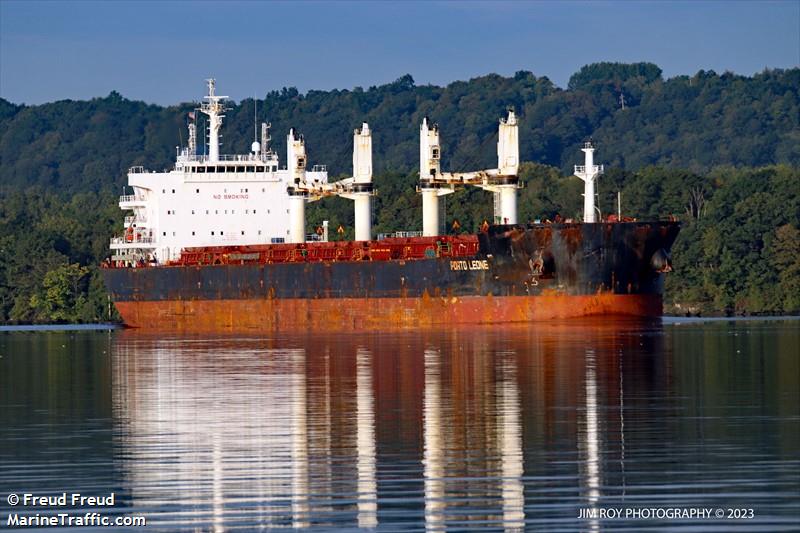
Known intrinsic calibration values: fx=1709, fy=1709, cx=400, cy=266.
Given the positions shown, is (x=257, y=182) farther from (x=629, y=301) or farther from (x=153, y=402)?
(x=153, y=402)

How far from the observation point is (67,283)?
102 m

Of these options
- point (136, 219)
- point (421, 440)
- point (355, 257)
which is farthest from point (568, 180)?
point (421, 440)

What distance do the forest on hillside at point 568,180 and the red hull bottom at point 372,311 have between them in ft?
42.5

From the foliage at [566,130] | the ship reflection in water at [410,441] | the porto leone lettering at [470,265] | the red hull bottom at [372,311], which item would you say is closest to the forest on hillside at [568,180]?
the foliage at [566,130]

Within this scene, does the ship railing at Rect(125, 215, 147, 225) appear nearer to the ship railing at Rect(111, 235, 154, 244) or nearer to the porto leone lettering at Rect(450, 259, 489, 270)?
the ship railing at Rect(111, 235, 154, 244)

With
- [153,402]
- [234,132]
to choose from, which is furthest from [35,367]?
[234,132]

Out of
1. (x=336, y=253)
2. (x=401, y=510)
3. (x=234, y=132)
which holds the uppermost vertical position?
(x=234, y=132)

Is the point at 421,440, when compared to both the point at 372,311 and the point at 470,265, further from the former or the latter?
the point at 372,311

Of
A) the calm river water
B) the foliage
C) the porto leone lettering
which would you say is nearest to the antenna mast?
the porto leone lettering

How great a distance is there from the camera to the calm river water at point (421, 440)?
19547 millimetres

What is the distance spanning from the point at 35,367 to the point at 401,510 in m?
27.3

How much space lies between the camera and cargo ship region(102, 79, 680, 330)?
58906 mm

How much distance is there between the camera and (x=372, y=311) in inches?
2511

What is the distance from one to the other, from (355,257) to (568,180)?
156 ft
